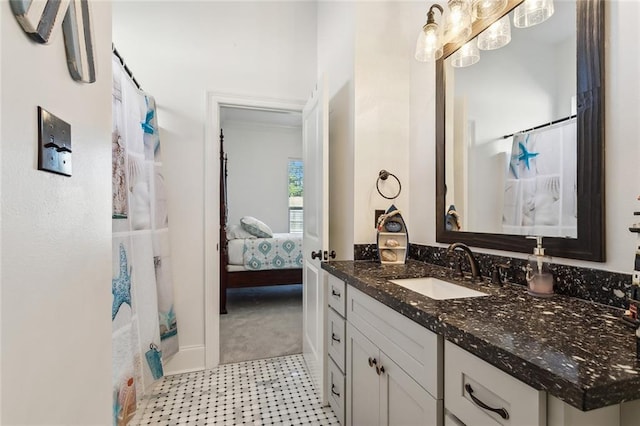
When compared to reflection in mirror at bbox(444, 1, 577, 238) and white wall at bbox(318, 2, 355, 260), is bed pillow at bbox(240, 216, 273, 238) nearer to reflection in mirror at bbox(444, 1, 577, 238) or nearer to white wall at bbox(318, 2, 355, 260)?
white wall at bbox(318, 2, 355, 260)

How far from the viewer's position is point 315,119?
211cm

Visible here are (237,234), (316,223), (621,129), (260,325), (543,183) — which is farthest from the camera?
(237,234)

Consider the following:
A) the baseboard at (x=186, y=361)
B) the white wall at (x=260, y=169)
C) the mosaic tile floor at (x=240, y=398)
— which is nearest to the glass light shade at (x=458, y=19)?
the mosaic tile floor at (x=240, y=398)

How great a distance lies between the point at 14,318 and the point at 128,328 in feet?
4.00

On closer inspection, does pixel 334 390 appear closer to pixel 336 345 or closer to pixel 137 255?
pixel 336 345

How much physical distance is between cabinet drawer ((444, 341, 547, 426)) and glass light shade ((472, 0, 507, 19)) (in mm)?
1415

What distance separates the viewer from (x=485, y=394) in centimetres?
71

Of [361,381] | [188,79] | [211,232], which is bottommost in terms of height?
[361,381]

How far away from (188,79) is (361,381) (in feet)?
7.91

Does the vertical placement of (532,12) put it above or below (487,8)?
below

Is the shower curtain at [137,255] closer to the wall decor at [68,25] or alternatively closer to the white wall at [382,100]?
the wall decor at [68,25]

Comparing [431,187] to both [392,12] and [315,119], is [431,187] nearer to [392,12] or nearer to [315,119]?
[315,119]

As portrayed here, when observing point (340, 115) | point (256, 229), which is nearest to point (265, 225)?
point (256, 229)

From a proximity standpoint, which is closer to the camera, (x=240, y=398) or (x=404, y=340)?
(x=404, y=340)
